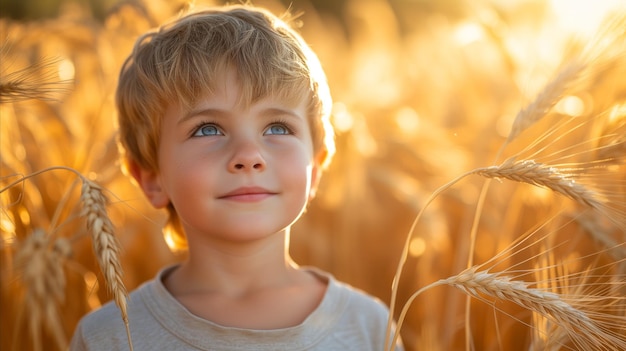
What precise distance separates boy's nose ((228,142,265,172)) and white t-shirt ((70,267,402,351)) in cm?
40

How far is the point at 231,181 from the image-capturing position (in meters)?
1.59

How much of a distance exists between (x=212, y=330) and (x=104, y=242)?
48 centimetres

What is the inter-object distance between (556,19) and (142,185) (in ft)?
7.46

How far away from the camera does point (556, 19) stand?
3279mm

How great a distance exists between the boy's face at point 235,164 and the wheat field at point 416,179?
17cm

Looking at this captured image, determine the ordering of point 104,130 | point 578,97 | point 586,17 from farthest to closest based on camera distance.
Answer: point 578,97, point 104,130, point 586,17

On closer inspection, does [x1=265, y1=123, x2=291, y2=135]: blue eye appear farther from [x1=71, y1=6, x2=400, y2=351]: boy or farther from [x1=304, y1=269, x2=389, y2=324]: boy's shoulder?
[x1=304, y1=269, x2=389, y2=324]: boy's shoulder

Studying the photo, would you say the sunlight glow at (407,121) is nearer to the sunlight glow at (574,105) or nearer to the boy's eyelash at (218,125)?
the sunlight glow at (574,105)

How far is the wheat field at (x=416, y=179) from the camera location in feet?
5.74

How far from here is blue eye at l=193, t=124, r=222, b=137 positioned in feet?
5.55

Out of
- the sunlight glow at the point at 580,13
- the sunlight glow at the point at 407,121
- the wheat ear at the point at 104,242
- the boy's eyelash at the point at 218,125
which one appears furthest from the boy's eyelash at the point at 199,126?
the sunlight glow at the point at 407,121

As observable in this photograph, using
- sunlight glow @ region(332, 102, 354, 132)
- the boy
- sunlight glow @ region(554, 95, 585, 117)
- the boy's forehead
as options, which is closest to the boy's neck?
the boy

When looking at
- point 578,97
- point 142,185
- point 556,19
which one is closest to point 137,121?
point 142,185

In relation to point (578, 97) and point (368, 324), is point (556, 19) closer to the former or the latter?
point (578, 97)
